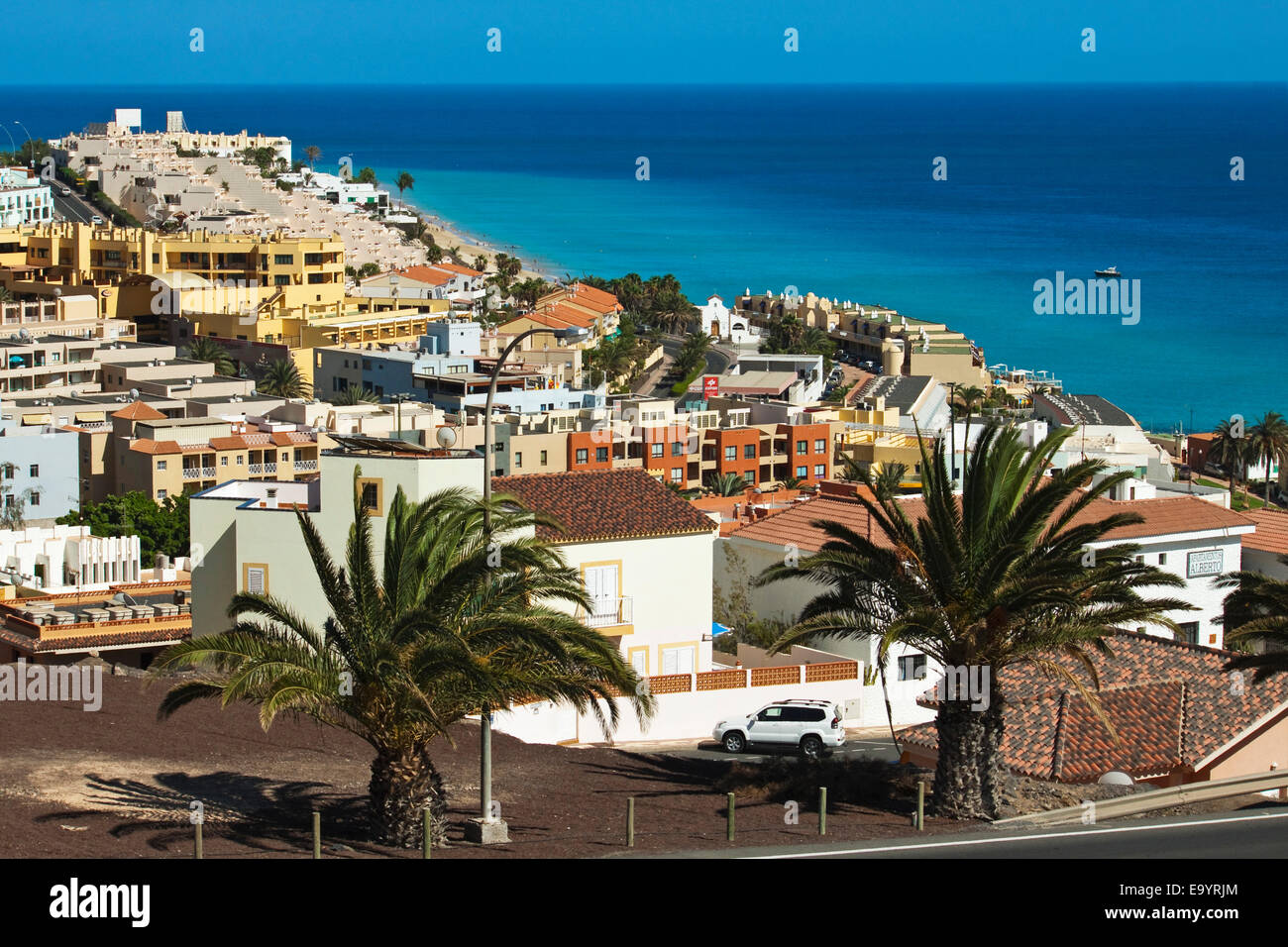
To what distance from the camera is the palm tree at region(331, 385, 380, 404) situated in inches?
3228

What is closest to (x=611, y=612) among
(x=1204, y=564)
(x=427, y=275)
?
(x=1204, y=564)

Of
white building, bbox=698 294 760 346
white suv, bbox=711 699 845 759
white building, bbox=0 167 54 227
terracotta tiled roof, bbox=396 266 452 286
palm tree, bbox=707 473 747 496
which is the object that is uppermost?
white building, bbox=0 167 54 227

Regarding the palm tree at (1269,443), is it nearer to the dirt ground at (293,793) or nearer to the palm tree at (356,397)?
the palm tree at (356,397)

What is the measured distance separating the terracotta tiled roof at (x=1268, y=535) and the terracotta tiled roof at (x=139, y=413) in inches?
1554

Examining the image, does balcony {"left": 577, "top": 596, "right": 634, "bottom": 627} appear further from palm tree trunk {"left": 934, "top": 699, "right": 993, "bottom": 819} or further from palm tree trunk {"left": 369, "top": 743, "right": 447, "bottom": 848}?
palm tree trunk {"left": 369, "top": 743, "right": 447, "bottom": 848}

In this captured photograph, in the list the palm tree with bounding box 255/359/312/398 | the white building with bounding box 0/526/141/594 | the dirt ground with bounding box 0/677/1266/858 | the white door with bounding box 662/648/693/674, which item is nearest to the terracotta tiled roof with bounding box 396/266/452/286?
the palm tree with bounding box 255/359/312/398

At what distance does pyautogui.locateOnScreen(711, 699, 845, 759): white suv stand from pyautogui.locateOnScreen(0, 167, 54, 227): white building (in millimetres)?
110335

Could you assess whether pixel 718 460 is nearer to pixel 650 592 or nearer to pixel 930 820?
pixel 650 592

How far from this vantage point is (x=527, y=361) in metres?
93.6

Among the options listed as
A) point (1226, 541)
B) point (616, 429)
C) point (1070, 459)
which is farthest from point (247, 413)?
point (1226, 541)

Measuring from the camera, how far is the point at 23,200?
136 m

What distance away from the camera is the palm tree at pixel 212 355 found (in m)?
91.8

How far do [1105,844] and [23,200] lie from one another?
5052 inches

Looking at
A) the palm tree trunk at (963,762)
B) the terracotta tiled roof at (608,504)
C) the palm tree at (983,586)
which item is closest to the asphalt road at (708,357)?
the terracotta tiled roof at (608,504)
